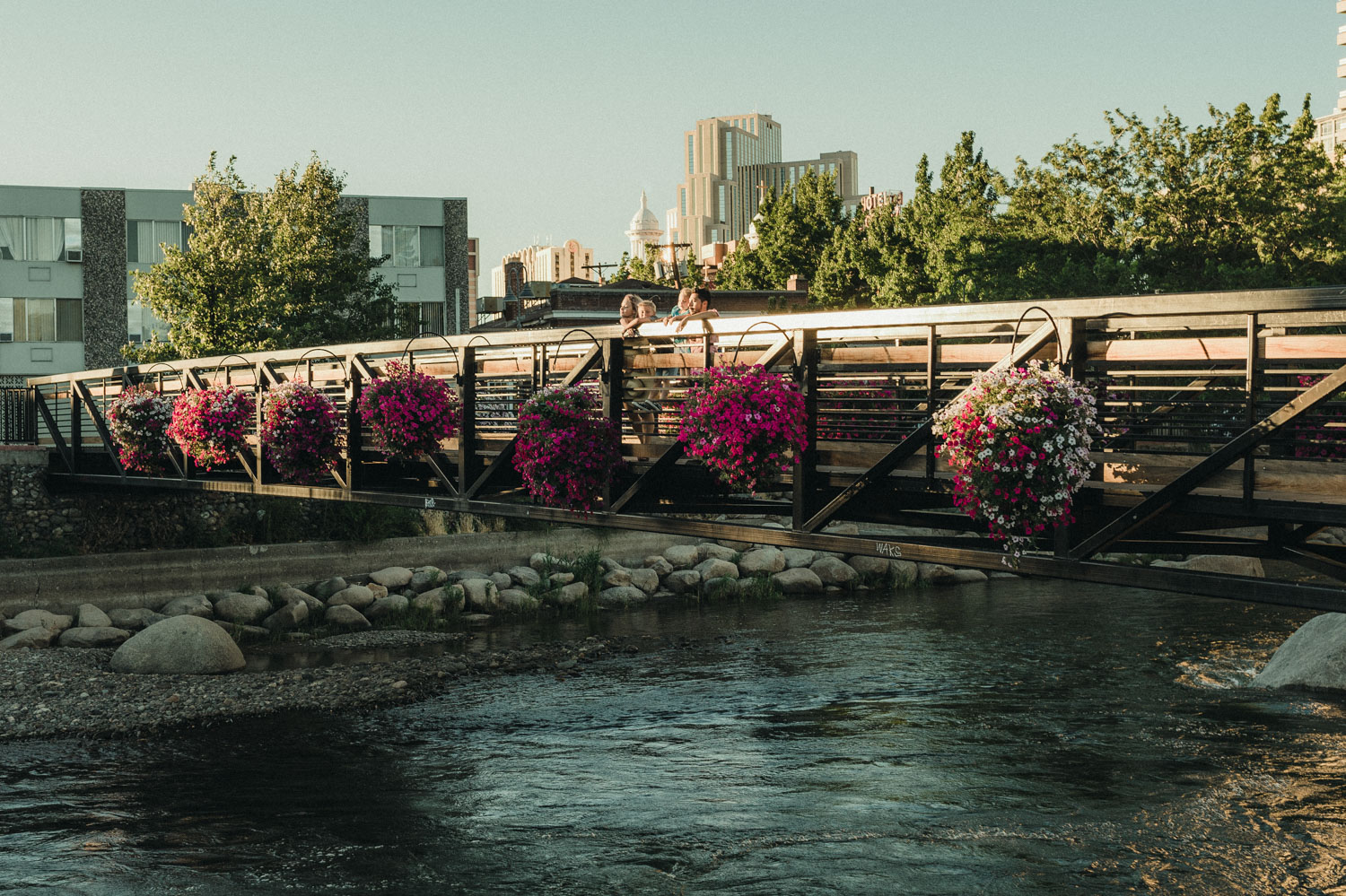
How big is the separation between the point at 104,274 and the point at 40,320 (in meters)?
3.10

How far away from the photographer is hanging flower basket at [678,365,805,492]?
10.4 meters

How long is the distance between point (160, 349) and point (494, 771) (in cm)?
2387

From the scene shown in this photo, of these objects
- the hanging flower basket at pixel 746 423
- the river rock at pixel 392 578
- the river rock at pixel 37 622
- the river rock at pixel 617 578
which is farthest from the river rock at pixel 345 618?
the hanging flower basket at pixel 746 423

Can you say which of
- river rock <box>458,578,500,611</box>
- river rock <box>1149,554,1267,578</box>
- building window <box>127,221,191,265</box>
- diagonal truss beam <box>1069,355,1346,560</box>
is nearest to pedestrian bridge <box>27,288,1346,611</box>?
diagonal truss beam <box>1069,355,1346,560</box>

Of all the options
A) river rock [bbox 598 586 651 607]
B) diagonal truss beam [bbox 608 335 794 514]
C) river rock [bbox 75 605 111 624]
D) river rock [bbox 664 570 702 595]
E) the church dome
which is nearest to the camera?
diagonal truss beam [bbox 608 335 794 514]

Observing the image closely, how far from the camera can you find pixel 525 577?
96.9 ft

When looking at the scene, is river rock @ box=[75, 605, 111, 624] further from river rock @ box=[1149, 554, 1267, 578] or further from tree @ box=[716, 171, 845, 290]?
tree @ box=[716, 171, 845, 290]

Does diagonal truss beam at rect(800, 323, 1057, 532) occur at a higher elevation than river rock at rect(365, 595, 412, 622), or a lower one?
higher

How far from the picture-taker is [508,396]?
16094mm

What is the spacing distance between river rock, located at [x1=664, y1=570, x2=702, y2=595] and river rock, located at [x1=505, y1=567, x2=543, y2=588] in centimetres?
306

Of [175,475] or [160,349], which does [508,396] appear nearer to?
[175,475]

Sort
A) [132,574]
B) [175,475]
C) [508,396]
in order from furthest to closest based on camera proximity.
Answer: [132,574]
[175,475]
[508,396]

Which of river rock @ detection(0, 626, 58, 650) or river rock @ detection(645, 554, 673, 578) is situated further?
river rock @ detection(645, 554, 673, 578)

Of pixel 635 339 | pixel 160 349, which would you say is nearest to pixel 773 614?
pixel 635 339
